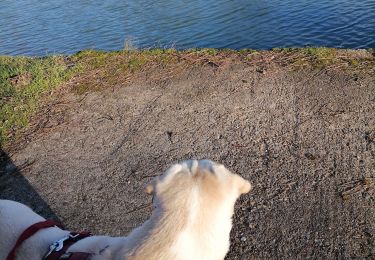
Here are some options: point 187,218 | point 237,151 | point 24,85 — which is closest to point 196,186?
point 187,218

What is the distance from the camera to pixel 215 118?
19.6 feet

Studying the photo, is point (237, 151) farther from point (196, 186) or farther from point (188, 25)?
point (188, 25)

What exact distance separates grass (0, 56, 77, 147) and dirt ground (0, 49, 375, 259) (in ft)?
1.00

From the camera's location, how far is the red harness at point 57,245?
2.49 metres

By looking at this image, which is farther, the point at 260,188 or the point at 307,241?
the point at 260,188

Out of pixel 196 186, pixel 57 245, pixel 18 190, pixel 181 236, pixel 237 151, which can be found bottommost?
pixel 237 151

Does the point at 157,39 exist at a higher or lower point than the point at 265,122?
lower

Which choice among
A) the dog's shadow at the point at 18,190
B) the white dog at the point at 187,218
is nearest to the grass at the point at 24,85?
the dog's shadow at the point at 18,190

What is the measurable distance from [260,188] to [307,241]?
825 millimetres

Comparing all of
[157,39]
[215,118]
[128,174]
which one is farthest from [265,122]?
[157,39]

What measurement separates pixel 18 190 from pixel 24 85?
9.33 feet

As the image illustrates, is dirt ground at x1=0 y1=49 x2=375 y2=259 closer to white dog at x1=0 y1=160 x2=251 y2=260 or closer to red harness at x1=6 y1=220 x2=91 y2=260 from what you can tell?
red harness at x1=6 y1=220 x2=91 y2=260

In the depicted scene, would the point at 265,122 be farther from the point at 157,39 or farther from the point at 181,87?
the point at 157,39

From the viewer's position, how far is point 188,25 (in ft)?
46.9
